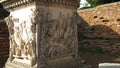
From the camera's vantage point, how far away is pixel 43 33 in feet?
13.9

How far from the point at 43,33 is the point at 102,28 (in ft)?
18.2

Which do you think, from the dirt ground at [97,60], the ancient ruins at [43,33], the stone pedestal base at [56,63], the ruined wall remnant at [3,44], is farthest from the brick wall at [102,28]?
the ruined wall remnant at [3,44]

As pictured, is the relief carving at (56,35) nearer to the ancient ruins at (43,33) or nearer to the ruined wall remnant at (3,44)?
the ancient ruins at (43,33)

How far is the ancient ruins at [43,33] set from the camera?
4.20 meters

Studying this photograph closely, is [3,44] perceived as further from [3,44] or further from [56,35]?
[56,35]

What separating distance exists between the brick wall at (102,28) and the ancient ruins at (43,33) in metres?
4.02

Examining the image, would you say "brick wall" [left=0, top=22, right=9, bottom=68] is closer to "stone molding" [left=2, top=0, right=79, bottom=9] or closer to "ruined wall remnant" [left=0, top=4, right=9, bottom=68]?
"ruined wall remnant" [left=0, top=4, right=9, bottom=68]

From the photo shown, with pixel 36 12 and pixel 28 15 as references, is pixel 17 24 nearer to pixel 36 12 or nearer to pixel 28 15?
pixel 28 15

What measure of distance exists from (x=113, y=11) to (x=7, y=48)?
4915mm

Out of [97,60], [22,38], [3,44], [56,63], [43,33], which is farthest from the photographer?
[97,60]

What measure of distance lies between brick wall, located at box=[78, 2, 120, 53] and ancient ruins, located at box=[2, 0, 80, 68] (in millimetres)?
4017

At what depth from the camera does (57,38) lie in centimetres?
455

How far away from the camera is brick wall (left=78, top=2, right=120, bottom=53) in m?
8.73

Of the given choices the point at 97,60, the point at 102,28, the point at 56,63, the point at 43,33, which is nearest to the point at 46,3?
the point at 43,33
